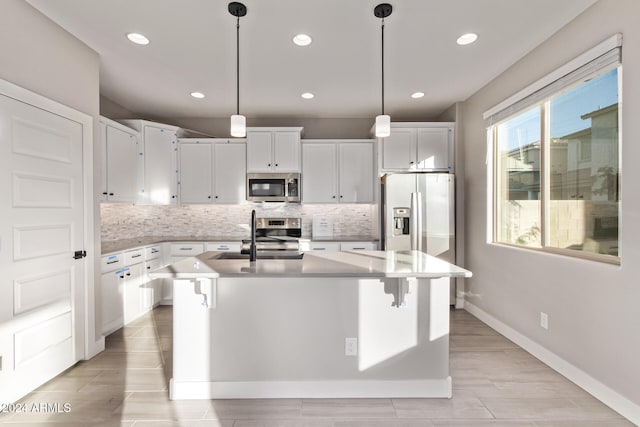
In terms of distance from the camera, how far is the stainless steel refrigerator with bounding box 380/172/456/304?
13.2 feet

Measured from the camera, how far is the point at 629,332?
1.96 meters

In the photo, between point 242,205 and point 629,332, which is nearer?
point 629,332

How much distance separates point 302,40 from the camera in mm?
2656

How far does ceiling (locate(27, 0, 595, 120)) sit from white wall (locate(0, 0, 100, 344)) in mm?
101

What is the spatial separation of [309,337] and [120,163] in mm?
2985

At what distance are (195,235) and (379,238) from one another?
9.07ft

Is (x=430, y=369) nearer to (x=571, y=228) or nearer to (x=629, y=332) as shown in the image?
(x=629, y=332)

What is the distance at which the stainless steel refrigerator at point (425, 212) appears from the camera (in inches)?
158

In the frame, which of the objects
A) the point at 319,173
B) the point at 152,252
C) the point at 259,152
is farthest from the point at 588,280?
the point at 152,252

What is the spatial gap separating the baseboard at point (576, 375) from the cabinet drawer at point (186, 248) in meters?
3.68

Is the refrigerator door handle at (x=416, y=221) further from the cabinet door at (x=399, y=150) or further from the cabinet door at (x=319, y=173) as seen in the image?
the cabinet door at (x=319, y=173)

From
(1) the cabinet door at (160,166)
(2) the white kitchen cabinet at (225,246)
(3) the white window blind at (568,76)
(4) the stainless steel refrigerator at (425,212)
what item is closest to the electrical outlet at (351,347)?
(4) the stainless steel refrigerator at (425,212)

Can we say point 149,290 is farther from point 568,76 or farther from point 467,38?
point 568,76

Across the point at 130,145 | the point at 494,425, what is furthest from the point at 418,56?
the point at 130,145
